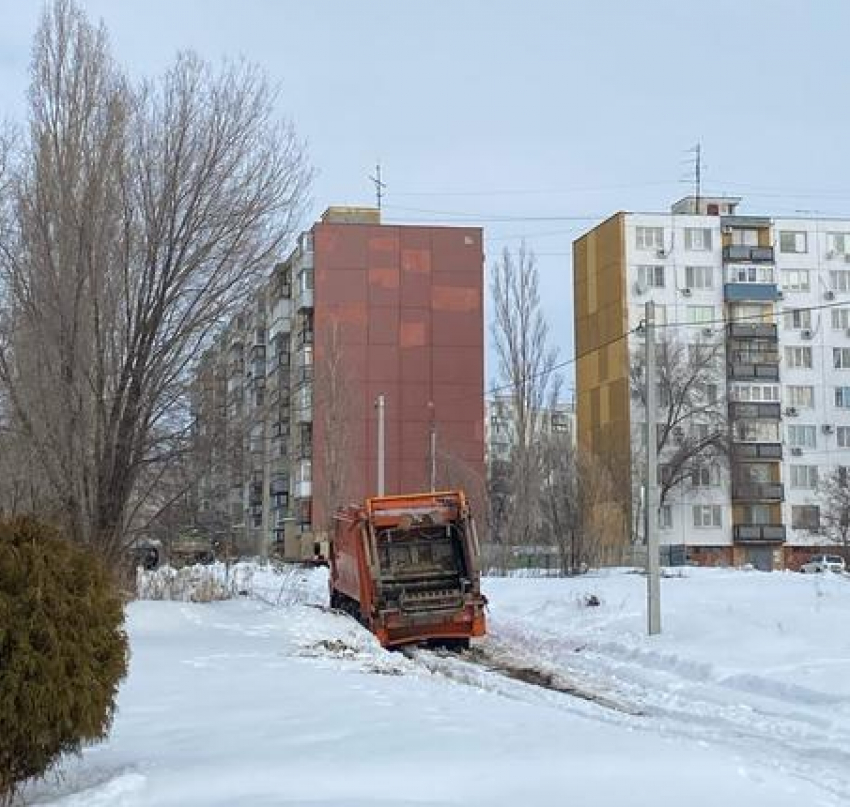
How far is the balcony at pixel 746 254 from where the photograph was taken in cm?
7750

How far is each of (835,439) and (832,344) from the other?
20.5 ft

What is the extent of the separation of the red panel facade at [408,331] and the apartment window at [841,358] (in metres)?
23.3

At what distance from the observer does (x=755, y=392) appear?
7744cm

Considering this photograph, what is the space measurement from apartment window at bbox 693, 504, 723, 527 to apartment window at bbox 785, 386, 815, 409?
8.91 meters

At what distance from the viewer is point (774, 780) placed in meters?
8.47

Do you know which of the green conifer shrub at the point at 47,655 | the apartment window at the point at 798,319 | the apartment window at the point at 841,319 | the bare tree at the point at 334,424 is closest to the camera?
the green conifer shrub at the point at 47,655

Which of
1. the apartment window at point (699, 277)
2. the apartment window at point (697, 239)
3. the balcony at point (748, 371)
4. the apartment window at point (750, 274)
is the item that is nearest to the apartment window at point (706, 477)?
the balcony at point (748, 371)

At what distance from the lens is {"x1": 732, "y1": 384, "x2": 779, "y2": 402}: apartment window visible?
7706cm

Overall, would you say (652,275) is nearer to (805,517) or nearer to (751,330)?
(751,330)

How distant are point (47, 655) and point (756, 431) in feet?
242

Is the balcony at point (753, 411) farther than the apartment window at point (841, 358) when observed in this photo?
No

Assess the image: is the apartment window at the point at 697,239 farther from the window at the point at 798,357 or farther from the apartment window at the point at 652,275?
the window at the point at 798,357

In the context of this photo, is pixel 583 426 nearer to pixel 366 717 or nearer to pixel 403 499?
pixel 403 499

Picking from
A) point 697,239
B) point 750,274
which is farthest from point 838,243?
point 697,239
